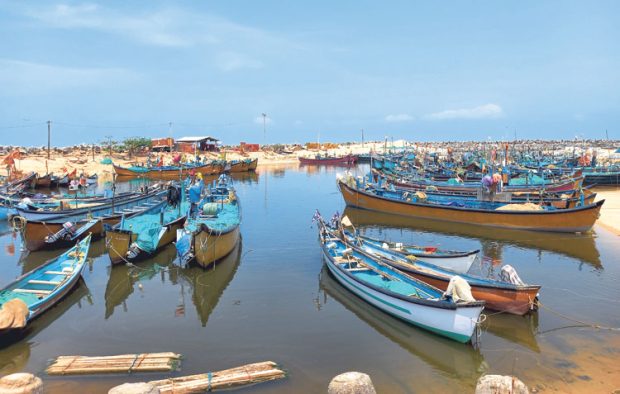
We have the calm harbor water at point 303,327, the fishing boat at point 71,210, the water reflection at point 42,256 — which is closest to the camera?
the calm harbor water at point 303,327

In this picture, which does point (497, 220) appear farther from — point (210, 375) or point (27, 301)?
point (27, 301)

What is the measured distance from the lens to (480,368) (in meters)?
10.6

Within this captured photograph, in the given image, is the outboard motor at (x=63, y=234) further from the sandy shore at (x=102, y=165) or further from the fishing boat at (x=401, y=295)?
the sandy shore at (x=102, y=165)

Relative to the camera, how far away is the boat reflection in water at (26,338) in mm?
10766

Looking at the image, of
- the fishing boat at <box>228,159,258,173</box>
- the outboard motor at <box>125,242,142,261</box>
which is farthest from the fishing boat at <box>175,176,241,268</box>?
the fishing boat at <box>228,159,258,173</box>

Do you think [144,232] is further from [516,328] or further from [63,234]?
[516,328]

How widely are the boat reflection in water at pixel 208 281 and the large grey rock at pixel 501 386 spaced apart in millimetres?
8283

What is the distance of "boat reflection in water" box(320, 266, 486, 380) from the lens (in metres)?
10.6

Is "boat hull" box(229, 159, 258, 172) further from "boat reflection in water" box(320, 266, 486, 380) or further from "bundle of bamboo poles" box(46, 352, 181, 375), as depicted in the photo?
"bundle of bamboo poles" box(46, 352, 181, 375)

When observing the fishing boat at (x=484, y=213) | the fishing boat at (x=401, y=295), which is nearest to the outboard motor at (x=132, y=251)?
the fishing boat at (x=401, y=295)

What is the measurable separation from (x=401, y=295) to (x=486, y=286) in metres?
2.64

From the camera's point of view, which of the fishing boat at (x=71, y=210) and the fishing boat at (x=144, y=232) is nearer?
the fishing boat at (x=144, y=232)

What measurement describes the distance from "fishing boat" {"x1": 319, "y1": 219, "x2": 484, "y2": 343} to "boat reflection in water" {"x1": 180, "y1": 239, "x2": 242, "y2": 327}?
415cm

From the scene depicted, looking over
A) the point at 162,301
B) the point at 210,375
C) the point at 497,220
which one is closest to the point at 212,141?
the point at 497,220
